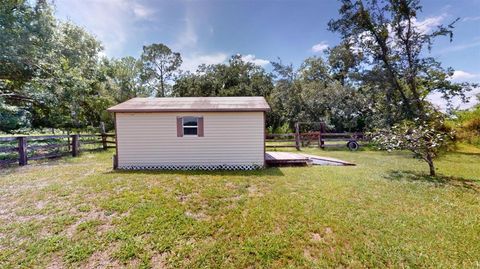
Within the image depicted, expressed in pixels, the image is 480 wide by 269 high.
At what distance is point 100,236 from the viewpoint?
351 cm

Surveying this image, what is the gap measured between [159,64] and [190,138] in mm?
26278

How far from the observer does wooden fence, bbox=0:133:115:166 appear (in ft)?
29.2

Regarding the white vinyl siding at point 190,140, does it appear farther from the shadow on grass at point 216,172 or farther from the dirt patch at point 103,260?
the dirt patch at point 103,260

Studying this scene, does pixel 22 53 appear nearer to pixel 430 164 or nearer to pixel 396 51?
pixel 430 164

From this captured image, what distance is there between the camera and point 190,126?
27.5ft

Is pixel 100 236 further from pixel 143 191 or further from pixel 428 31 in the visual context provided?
pixel 428 31

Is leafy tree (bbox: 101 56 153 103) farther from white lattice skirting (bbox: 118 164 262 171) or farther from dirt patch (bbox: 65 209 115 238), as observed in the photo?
dirt patch (bbox: 65 209 115 238)

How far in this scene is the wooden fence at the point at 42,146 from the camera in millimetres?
8891

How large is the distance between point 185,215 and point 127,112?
5.64 meters

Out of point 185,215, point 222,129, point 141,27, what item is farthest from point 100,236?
point 141,27

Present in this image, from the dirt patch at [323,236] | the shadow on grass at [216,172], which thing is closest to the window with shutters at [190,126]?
the shadow on grass at [216,172]

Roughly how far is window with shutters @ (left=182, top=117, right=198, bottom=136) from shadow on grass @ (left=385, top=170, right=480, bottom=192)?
7054 mm

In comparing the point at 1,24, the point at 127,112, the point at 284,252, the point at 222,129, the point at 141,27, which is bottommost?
the point at 284,252

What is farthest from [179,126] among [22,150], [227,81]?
[227,81]
